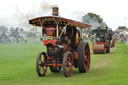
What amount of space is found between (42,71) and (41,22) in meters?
1.84

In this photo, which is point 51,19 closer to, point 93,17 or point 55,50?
point 55,50

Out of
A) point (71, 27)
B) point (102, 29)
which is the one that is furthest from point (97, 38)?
point (71, 27)

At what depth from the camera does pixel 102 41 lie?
75.0ft

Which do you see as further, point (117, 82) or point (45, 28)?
point (45, 28)

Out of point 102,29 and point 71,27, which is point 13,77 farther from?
point 102,29

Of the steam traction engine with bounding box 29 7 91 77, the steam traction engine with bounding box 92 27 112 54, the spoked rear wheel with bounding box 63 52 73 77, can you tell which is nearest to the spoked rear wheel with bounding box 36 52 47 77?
the steam traction engine with bounding box 29 7 91 77

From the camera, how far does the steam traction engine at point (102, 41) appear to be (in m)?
21.6

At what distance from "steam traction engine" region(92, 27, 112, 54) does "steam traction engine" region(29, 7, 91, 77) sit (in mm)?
11051

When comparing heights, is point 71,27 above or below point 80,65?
above

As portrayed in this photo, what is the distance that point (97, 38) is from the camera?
22859mm

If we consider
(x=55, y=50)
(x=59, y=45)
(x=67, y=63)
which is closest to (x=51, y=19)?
(x=59, y=45)

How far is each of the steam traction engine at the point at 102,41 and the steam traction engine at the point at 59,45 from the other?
1105 centimetres

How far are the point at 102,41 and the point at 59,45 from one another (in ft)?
45.2

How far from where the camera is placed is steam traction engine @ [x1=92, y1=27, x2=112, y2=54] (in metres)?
21.6
